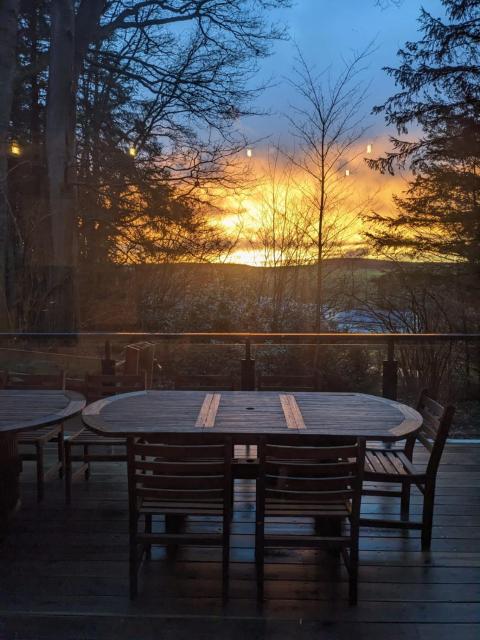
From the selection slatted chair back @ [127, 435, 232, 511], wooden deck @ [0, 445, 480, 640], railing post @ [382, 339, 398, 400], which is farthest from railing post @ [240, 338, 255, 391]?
slatted chair back @ [127, 435, 232, 511]

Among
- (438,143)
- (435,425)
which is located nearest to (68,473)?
(435,425)

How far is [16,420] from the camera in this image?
2551 millimetres

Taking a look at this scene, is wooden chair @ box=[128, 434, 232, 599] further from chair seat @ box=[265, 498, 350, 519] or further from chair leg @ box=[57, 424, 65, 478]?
chair leg @ box=[57, 424, 65, 478]

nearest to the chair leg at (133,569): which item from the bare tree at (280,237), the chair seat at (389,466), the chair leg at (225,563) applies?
the chair leg at (225,563)

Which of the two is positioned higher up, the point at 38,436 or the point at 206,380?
the point at 206,380

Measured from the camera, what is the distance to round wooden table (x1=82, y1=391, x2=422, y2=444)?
2.40 m

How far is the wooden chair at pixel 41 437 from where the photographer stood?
122 inches

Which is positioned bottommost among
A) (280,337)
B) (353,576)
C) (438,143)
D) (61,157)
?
(353,576)

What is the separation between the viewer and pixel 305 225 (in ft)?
28.6

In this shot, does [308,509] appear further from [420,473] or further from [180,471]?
[420,473]

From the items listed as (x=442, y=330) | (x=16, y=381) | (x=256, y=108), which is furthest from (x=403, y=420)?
(x=256, y=108)

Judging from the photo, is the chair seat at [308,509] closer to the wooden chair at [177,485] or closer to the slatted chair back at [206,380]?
the wooden chair at [177,485]

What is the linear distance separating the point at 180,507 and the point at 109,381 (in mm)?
1545

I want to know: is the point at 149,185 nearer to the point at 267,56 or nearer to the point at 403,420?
the point at 267,56
